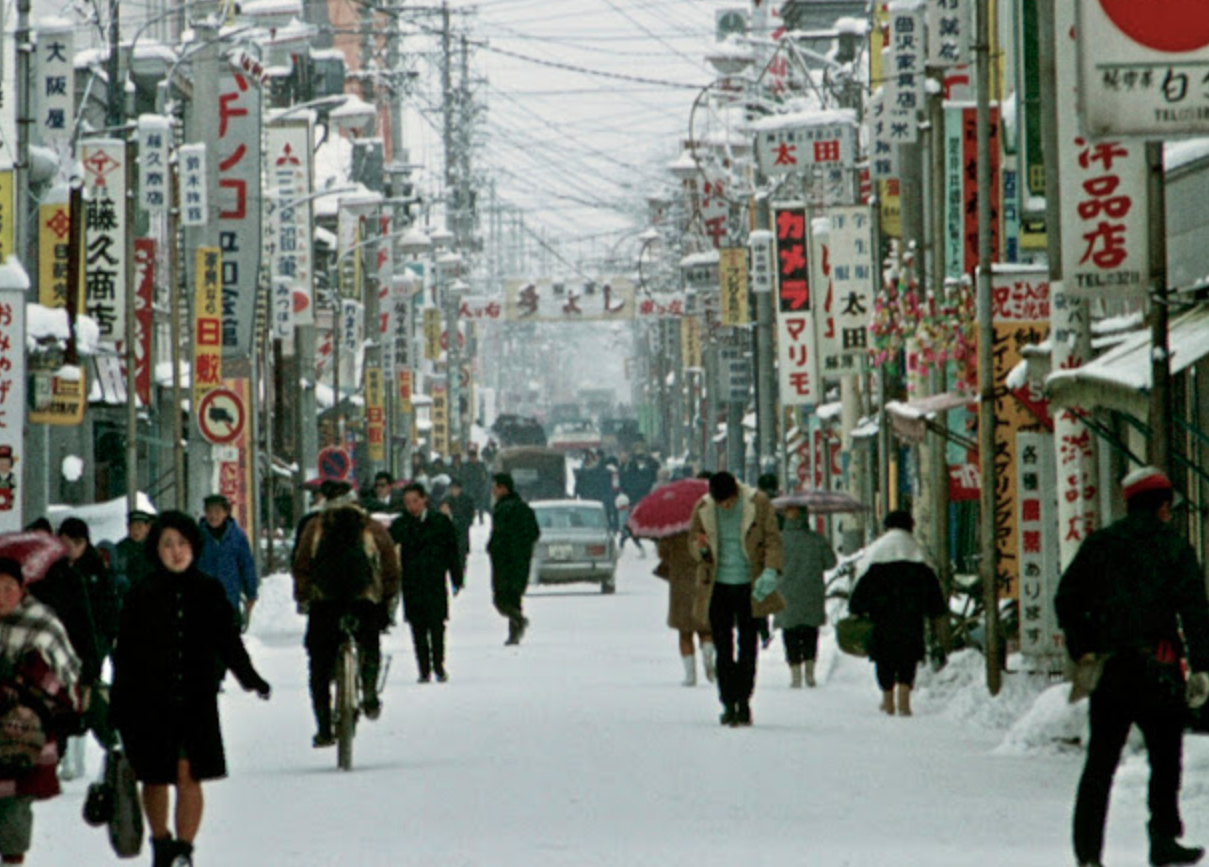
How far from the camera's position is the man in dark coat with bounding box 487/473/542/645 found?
96.1 feet

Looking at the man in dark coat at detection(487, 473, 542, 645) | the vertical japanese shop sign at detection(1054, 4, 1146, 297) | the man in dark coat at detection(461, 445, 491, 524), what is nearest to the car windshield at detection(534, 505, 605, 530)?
the man in dark coat at detection(487, 473, 542, 645)

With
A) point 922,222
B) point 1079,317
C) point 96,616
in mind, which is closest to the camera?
point 96,616

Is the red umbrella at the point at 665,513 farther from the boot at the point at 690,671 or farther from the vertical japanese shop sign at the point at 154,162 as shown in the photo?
the vertical japanese shop sign at the point at 154,162

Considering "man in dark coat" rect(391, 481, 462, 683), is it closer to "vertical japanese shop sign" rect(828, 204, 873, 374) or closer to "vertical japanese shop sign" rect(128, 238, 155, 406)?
"vertical japanese shop sign" rect(828, 204, 873, 374)

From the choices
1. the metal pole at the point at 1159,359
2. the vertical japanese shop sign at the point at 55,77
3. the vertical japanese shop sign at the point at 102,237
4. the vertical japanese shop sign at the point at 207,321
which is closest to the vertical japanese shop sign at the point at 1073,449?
the metal pole at the point at 1159,359

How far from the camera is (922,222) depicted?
32.3 metres

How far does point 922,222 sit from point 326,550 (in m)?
17.1

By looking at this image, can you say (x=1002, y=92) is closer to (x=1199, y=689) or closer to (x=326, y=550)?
(x=326, y=550)

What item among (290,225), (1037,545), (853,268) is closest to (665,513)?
(1037,545)

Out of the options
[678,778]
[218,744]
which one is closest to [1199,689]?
[218,744]

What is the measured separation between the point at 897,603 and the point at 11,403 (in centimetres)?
772

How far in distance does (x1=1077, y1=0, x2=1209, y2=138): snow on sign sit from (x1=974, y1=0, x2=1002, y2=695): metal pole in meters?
8.00

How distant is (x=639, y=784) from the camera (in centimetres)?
1446

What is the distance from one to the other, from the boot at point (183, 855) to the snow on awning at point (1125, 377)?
6658 millimetres
